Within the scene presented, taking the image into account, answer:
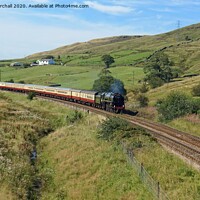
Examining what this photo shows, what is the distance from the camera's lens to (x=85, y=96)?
72.8 m

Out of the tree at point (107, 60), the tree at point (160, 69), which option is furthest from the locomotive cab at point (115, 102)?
the tree at point (107, 60)

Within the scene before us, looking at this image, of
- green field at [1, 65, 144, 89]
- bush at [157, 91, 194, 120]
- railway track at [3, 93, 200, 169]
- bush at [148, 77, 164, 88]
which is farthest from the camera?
green field at [1, 65, 144, 89]

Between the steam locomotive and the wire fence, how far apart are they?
90.8 ft

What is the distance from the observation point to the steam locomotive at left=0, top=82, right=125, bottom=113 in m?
58.7

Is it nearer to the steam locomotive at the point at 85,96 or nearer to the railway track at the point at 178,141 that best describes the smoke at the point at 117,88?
the steam locomotive at the point at 85,96

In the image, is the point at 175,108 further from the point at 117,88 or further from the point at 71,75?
the point at 71,75

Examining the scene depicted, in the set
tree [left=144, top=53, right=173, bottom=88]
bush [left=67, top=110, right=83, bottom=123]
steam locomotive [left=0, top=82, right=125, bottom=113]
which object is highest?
tree [left=144, top=53, right=173, bottom=88]

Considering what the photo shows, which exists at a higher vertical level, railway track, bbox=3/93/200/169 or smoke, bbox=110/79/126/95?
smoke, bbox=110/79/126/95

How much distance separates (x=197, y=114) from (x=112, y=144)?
51.5 ft

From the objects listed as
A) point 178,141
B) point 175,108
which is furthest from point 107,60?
point 178,141

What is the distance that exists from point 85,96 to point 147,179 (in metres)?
49.6

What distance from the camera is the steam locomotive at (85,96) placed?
58.7 m

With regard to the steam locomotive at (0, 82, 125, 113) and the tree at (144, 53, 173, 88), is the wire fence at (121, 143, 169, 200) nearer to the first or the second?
the steam locomotive at (0, 82, 125, 113)

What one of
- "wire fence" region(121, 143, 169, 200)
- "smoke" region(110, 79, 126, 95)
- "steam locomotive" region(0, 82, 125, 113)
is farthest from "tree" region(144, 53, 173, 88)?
"wire fence" region(121, 143, 169, 200)
